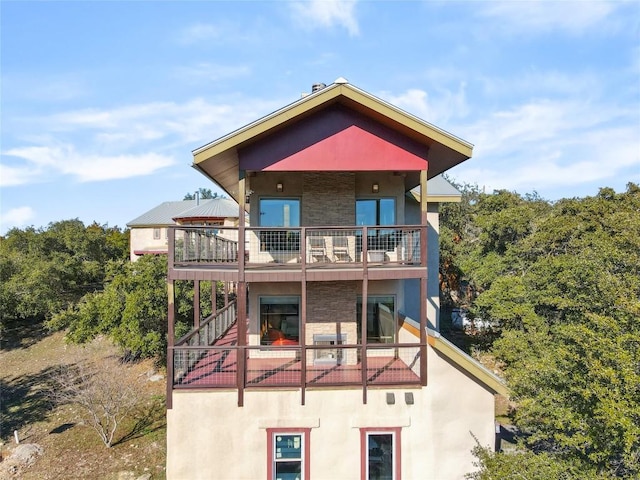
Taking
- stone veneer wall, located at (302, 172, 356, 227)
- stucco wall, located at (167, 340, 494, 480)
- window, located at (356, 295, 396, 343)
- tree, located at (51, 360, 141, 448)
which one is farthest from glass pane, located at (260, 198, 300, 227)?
tree, located at (51, 360, 141, 448)

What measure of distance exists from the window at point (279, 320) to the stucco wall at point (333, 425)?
9.28 feet

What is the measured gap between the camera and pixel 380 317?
12250 mm

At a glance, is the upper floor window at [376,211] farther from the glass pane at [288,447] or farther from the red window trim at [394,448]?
the glass pane at [288,447]

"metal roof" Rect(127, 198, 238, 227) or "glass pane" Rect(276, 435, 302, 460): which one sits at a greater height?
"metal roof" Rect(127, 198, 238, 227)

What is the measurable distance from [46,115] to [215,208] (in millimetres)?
20554

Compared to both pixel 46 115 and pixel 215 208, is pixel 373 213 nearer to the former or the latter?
pixel 46 115

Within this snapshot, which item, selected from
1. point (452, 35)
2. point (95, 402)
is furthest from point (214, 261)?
point (452, 35)

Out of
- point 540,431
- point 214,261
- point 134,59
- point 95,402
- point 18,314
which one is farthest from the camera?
point 18,314

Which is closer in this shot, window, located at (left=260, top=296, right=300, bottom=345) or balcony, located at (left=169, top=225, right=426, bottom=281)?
balcony, located at (left=169, top=225, right=426, bottom=281)

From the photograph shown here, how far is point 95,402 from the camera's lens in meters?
17.3

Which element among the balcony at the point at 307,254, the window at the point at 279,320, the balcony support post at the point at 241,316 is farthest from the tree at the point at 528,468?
the window at the point at 279,320

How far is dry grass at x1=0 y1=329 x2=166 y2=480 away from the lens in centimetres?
1345

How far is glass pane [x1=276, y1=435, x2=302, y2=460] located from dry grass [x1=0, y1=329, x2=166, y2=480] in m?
6.34

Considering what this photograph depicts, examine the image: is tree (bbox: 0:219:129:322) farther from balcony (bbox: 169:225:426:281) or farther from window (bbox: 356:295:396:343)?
window (bbox: 356:295:396:343)
